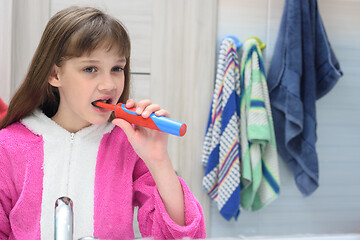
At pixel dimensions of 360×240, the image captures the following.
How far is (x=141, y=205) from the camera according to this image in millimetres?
747

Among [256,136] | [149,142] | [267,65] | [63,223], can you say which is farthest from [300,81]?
[63,223]

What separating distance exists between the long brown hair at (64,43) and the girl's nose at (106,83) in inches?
1.9

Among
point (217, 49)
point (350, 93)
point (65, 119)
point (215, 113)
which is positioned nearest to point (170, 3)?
point (217, 49)

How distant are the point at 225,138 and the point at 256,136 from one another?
3.3 inches

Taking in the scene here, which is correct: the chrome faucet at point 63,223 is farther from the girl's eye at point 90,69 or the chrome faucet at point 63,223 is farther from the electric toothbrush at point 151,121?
the girl's eye at point 90,69

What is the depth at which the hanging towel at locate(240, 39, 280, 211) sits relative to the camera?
114 centimetres

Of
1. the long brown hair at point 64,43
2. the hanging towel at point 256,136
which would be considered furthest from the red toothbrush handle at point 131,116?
the hanging towel at point 256,136

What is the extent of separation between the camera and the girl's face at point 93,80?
26.0 inches

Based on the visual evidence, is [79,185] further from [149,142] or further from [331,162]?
[331,162]

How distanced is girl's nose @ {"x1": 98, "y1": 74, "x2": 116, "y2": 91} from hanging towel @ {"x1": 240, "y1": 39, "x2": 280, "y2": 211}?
0.57 meters

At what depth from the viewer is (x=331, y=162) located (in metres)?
1.29

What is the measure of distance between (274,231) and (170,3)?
2.41 ft

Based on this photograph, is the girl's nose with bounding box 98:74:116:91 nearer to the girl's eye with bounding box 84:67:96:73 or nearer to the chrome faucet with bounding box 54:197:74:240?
the girl's eye with bounding box 84:67:96:73

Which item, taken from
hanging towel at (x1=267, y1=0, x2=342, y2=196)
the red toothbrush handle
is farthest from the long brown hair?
hanging towel at (x1=267, y1=0, x2=342, y2=196)
